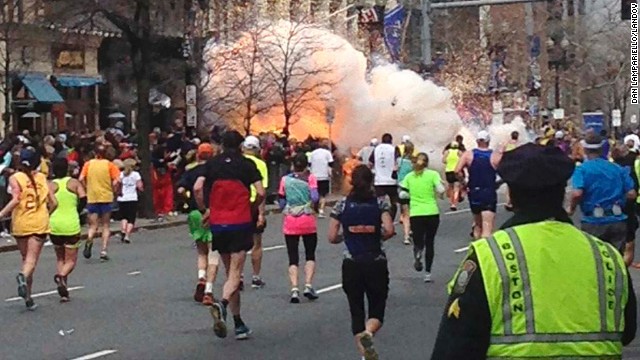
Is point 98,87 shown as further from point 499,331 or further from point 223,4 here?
point 499,331

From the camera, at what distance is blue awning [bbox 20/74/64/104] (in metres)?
39.3

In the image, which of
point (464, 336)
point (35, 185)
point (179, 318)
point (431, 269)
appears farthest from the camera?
point (431, 269)

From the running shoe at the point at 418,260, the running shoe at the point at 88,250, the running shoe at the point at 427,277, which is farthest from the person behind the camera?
the running shoe at the point at 88,250

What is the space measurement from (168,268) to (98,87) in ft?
85.0

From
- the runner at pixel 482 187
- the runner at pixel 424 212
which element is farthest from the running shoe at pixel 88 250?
the runner at pixel 482 187

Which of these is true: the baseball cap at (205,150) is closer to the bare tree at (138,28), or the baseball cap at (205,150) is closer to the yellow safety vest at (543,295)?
the yellow safety vest at (543,295)

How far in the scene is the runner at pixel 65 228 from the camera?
1559 cm

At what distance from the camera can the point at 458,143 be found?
111 ft

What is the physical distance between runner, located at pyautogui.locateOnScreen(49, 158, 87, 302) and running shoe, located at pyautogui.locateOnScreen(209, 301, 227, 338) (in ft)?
12.0

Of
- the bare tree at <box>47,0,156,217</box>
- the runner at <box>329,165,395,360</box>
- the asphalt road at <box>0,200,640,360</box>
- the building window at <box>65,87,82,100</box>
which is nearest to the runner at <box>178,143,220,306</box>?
the asphalt road at <box>0,200,640,360</box>

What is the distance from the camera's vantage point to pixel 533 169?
4070 mm

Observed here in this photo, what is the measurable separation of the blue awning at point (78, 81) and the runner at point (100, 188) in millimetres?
20019

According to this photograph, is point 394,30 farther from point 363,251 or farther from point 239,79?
point 363,251

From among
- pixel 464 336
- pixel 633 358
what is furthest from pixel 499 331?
pixel 633 358
